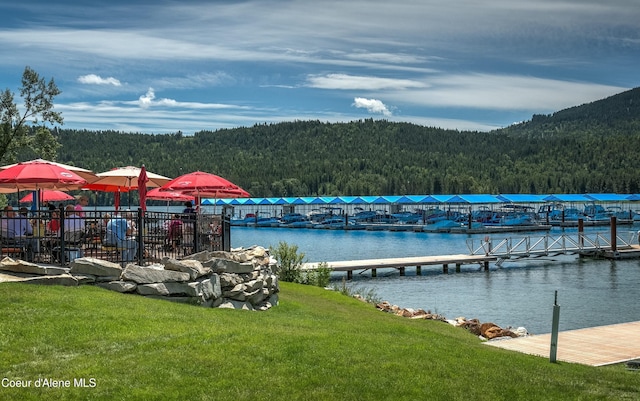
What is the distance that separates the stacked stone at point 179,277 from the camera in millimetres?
11031

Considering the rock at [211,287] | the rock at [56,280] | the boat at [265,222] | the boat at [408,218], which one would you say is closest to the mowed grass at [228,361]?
the rock at [56,280]

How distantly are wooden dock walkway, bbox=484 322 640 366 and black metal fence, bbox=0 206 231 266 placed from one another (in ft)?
19.6

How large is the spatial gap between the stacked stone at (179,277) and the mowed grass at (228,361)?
0.65 m

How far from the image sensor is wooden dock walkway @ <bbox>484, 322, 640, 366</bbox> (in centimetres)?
1219

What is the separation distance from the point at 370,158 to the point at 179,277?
149 m

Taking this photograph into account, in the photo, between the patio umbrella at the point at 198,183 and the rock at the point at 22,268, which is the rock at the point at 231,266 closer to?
the rock at the point at 22,268

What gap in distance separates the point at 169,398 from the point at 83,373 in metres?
1.03

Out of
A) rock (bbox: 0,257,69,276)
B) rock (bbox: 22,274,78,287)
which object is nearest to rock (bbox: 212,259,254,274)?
rock (bbox: 22,274,78,287)

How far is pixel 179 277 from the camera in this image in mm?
11469

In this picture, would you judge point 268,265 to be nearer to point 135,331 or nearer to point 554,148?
point 135,331

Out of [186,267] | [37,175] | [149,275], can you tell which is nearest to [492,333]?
[186,267]

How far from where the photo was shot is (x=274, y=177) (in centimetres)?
14262

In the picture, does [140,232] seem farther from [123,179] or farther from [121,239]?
[123,179]

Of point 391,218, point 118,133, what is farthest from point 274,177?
point 391,218
